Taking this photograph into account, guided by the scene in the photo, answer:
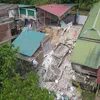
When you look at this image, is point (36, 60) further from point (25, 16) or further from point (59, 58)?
point (25, 16)

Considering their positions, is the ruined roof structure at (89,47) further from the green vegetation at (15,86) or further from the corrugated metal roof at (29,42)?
the green vegetation at (15,86)

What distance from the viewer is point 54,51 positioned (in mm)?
14266

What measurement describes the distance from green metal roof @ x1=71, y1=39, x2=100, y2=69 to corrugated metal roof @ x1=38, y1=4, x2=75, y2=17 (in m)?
4.21

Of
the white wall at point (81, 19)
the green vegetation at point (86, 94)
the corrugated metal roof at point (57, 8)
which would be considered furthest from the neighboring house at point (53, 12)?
the green vegetation at point (86, 94)

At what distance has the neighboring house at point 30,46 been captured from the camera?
41.0 feet

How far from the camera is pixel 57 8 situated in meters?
16.0

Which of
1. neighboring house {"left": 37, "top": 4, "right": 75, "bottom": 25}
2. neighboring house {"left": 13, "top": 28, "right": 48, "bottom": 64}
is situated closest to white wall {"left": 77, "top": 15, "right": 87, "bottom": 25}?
neighboring house {"left": 37, "top": 4, "right": 75, "bottom": 25}

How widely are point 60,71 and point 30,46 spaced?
255cm

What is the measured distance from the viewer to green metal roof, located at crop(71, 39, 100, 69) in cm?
1112

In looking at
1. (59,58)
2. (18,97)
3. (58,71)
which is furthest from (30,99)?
(59,58)

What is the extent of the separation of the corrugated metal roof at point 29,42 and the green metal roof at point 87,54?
8.58ft

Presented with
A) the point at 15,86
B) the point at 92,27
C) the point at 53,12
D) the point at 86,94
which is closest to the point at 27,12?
the point at 53,12

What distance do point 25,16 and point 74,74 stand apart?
668 cm

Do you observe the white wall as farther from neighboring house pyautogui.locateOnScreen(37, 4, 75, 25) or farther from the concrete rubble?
the concrete rubble
